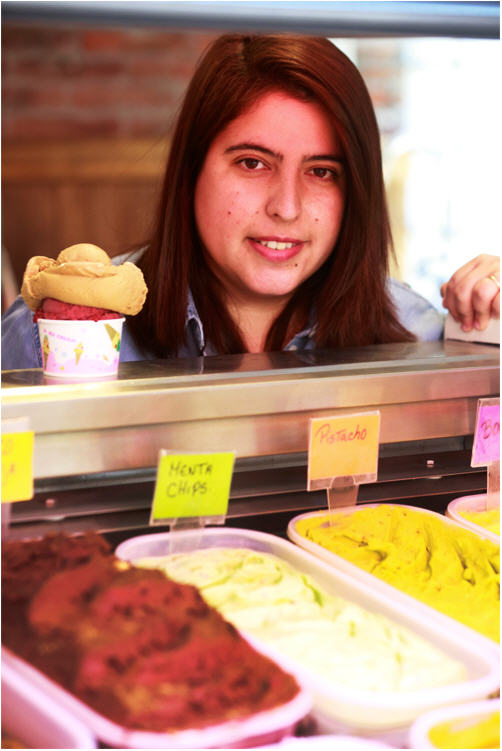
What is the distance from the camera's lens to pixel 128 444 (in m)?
1.10

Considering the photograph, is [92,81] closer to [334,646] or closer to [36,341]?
[36,341]

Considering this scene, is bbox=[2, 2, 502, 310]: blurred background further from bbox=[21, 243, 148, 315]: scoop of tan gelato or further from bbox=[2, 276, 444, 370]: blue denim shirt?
bbox=[21, 243, 148, 315]: scoop of tan gelato

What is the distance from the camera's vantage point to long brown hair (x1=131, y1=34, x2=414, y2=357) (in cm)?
183

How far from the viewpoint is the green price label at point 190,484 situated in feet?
3.62

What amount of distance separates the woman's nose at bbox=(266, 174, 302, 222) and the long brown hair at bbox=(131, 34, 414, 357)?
12cm

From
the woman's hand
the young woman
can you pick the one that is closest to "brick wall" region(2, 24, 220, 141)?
the young woman

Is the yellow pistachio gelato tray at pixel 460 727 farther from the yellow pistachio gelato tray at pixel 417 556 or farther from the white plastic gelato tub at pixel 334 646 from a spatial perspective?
the yellow pistachio gelato tray at pixel 417 556

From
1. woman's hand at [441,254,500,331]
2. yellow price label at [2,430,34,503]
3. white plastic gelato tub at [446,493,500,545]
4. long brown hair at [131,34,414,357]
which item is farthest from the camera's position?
long brown hair at [131,34,414,357]

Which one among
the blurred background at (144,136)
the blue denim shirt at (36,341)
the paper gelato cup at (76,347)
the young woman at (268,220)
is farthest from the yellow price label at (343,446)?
the blurred background at (144,136)

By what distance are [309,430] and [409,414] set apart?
0.18 m

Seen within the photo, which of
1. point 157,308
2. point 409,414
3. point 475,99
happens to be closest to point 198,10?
point 409,414

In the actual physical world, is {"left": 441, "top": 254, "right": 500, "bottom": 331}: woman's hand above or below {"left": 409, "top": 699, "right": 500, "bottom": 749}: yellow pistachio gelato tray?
above

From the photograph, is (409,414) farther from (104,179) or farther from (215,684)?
(104,179)

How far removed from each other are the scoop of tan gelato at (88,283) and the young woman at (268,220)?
731 millimetres
